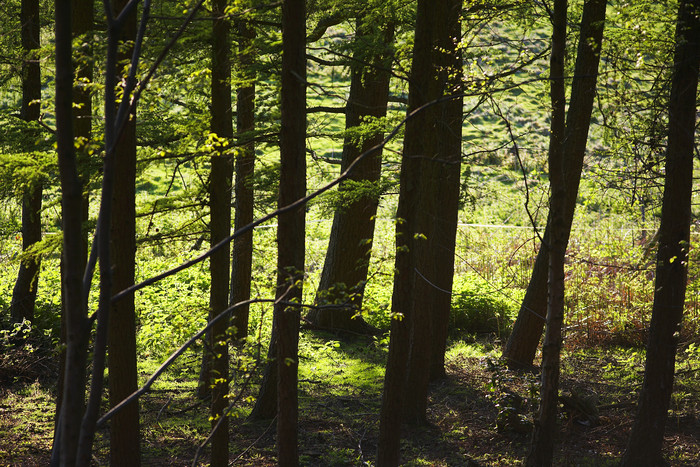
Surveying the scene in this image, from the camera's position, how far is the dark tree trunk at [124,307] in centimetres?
530

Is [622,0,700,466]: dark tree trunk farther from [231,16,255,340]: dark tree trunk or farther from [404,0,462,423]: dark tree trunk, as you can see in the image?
[231,16,255,340]: dark tree trunk

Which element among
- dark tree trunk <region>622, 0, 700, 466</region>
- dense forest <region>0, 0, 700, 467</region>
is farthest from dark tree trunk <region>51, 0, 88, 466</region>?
dark tree trunk <region>622, 0, 700, 466</region>

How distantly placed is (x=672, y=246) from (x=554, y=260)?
1.21 metres

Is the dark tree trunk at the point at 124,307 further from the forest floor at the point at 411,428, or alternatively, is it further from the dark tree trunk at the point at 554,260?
the dark tree trunk at the point at 554,260

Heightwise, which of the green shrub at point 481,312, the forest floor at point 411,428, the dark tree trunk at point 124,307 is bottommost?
the forest floor at point 411,428

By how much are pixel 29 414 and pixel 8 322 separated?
2.49 meters

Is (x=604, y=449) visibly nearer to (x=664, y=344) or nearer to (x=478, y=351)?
(x=664, y=344)

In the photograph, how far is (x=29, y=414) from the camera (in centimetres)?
821

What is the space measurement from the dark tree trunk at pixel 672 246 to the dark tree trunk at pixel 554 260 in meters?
0.97

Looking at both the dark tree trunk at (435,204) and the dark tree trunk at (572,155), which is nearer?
the dark tree trunk at (435,204)

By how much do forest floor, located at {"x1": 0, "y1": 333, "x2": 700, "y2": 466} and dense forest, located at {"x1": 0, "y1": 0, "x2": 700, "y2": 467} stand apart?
1.6 inches

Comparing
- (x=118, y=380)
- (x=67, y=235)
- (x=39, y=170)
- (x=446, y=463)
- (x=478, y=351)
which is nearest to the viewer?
(x=67, y=235)

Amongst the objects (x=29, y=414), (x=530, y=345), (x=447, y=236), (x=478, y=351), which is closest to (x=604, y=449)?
(x=530, y=345)

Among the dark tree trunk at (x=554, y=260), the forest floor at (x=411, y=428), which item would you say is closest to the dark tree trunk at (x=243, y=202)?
the forest floor at (x=411, y=428)
